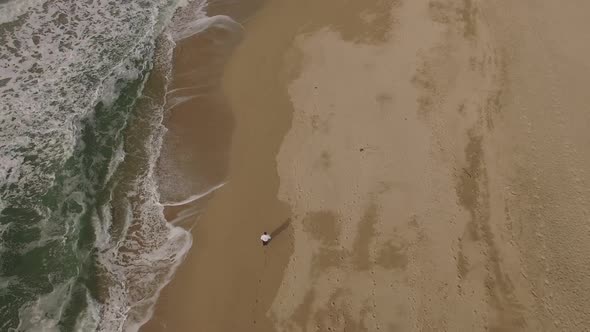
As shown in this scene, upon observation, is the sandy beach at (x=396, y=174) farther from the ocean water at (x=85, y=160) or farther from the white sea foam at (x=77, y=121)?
the ocean water at (x=85, y=160)

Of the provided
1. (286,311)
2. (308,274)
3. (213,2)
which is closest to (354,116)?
(308,274)

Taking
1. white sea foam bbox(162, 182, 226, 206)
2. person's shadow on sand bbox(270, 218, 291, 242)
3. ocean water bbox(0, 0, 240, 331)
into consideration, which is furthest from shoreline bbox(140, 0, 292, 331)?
ocean water bbox(0, 0, 240, 331)

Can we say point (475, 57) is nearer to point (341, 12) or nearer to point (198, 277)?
point (341, 12)

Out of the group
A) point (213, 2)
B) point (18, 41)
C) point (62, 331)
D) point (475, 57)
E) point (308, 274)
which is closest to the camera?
point (62, 331)

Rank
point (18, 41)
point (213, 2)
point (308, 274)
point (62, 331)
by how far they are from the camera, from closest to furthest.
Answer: point (62, 331) → point (308, 274) → point (18, 41) → point (213, 2)

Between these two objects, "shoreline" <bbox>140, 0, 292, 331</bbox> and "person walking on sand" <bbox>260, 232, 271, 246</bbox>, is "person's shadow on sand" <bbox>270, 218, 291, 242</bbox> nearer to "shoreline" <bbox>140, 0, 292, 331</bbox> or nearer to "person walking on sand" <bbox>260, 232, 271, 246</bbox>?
"shoreline" <bbox>140, 0, 292, 331</bbox>

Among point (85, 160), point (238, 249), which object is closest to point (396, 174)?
→ point (238, 249)

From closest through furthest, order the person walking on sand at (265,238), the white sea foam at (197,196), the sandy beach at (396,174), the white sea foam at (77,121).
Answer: the sandy beach at (396,174)
the white sea foam at (77,121)
the person walking on sand at (265,238)
the white sea foam at (197,196)

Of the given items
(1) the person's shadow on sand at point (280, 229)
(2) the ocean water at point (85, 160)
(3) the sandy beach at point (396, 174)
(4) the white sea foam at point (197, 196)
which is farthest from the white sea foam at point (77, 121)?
(1) the person's shadow on sand at point (280, 229)
